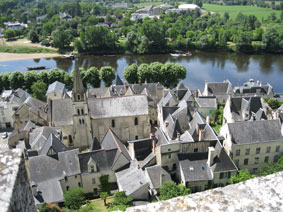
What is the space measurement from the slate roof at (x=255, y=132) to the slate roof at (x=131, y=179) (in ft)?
37.1

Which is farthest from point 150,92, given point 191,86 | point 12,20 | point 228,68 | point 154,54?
point 12,20

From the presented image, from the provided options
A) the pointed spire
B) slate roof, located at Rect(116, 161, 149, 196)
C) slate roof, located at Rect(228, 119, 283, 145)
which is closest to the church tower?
the pointed spire

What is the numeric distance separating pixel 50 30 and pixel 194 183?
4690 inches

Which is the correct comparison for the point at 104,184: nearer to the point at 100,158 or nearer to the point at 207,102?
the point at 100,158

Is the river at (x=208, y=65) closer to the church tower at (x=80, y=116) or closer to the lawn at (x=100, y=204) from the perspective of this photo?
the church tower at (x=80, y=116)

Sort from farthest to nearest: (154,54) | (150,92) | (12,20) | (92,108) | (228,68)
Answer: (12,20)
(154,54)
(228,68)
(150,92)
(92,108)

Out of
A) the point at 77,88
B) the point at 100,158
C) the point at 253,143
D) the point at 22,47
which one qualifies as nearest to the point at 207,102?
the point at 253,143

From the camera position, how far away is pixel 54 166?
28547 millimetres

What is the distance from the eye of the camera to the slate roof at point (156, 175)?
1102 inches

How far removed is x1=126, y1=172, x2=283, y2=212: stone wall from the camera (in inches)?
242

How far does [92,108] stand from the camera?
126 ft

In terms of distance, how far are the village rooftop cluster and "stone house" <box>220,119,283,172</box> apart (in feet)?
0.36

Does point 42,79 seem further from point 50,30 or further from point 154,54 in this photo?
point 50,30

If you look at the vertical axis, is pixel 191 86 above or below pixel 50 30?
below
